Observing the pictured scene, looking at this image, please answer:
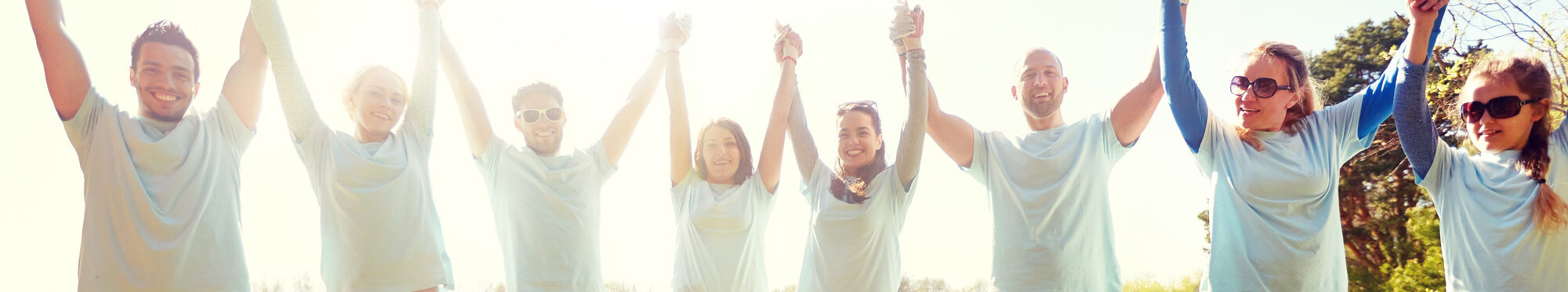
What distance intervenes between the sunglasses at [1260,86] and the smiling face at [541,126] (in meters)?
3.59

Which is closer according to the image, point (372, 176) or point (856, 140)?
point (372, 176)

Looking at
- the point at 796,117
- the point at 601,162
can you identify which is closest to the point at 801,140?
the point at 796,117

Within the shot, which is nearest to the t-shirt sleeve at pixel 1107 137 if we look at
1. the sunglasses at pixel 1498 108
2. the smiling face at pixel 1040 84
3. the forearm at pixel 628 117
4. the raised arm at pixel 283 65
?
the smiling face at pixel 1040 84

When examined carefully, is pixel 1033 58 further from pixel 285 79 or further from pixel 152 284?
pixel 152 284

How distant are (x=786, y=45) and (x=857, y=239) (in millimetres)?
1244

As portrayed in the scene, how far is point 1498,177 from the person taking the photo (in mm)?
4336

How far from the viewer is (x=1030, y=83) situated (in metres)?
4.84

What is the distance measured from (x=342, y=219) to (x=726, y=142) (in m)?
2.09

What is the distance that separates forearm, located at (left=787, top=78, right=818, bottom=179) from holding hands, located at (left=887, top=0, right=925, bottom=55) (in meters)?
0.85

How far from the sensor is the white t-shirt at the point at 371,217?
4891 millimetres

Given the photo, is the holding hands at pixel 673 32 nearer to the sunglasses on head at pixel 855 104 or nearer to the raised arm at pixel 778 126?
the raised arm at pixel 778 126

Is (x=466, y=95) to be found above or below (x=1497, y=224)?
above

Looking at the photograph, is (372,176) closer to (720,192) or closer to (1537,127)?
(720,192)

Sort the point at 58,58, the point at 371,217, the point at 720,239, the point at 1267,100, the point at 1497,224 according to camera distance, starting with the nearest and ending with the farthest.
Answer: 1. the point at 1497,224
2. the point at 1267,100
3. the point at 58,58
4. the point at 371,217
5. the point at 720,239
